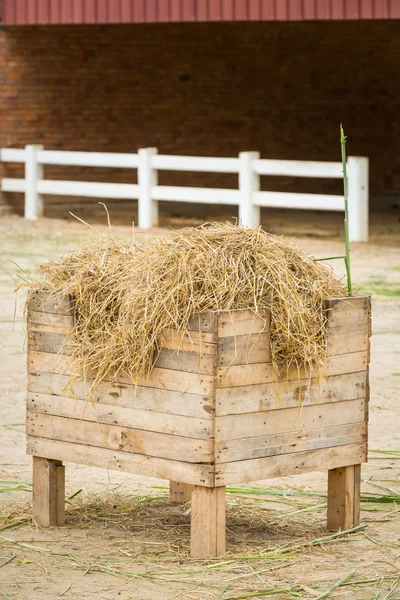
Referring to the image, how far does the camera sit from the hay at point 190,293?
498cm

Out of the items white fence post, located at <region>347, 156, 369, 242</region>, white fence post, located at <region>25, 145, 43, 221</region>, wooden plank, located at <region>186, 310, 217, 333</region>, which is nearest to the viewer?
wooden plank, located at <region>186, 310, 217, 333</region>

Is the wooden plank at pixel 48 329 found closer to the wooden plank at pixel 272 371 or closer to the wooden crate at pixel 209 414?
the wooden crate at pixel 209 414

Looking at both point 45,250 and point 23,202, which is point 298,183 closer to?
point 23,202

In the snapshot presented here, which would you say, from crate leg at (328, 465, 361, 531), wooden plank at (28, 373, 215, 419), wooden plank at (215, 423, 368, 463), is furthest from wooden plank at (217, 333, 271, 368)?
crate leg at (328, 465, 361, 531)

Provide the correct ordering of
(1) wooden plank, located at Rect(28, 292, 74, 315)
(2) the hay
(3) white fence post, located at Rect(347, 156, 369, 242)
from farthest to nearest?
(3) white fence post, located at Rect(347, 156, 369, 242) < (1) wooden plank, located at Rect(28, 292, 74, 315) < (2) the hay

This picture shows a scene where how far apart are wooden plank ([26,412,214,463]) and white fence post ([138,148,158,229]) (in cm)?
1219

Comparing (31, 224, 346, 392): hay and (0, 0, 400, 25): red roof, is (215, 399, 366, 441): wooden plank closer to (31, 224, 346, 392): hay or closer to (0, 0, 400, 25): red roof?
(31, 224, 346, 392): hay

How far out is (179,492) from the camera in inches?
228

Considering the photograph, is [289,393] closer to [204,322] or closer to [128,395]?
[204,322]

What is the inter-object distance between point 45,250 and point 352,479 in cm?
1014

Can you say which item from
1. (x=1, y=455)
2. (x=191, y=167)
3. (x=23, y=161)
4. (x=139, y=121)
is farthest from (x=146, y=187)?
(x=1, y=455)

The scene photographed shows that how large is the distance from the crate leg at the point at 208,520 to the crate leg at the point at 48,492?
2.45 feet

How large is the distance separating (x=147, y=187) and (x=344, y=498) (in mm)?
12422

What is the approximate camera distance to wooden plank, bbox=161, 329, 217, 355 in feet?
16.0
